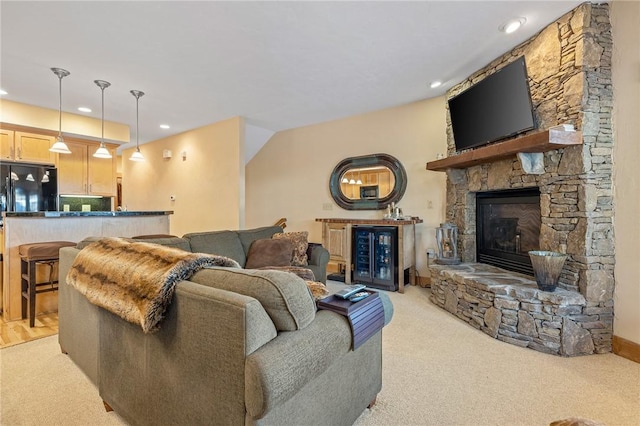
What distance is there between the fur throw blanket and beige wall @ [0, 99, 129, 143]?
4.03 meters

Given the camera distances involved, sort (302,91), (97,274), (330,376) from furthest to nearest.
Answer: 1. (302,91)
2. (97,274)
3. (330,376)

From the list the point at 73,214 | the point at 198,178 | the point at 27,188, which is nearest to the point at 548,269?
the point at 73,214

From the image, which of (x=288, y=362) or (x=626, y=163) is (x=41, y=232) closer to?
(x=288, y=362)

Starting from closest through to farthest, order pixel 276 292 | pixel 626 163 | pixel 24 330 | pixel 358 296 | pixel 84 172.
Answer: pixel 276 292, pixel 358 296, pixel 626 163, pixel 24 330, pixel 84 172

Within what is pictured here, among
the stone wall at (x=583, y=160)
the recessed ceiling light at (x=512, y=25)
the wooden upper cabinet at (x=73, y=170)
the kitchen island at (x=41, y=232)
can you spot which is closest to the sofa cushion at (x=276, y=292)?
the stone wall at (x=583, y=160)

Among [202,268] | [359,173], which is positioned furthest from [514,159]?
[202,268]

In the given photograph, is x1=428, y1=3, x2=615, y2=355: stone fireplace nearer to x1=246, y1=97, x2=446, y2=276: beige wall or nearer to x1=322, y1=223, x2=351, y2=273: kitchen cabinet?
x1=246, y1=97, x2=446, y2=276: beige wall

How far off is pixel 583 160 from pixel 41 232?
5140 millimetres

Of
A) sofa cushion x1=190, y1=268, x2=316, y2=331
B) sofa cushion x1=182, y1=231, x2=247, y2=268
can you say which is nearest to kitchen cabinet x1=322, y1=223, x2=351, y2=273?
sofa cushion x1=182, y1=231, x2=247, y2=268

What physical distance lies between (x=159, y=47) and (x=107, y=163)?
137 inches

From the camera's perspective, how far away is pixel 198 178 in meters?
5.27

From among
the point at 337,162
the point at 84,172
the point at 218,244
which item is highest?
the point at 337,162

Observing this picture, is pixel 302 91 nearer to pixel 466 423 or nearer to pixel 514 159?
pixel 514 159

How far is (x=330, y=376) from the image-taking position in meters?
1.27
